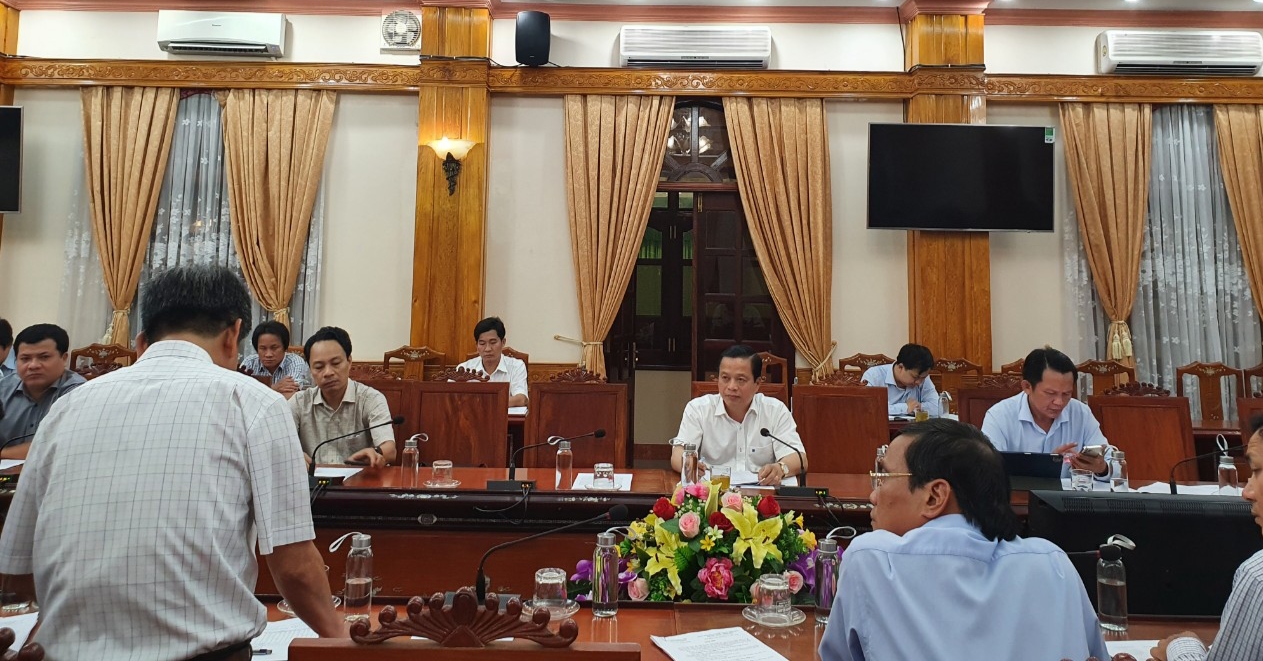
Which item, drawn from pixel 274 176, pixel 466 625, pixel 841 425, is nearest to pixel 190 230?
pixel 274 176

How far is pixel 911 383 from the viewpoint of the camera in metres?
4.87

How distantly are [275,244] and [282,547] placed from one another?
5.18 meters

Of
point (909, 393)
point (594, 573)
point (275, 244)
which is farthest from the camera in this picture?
point (275, 244)

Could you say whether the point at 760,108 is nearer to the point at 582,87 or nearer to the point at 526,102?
the point at 582,87

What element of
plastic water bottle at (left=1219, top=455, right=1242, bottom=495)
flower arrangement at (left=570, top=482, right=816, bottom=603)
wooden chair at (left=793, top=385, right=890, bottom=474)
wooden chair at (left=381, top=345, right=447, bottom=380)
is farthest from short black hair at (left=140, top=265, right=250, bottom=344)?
wooden chair at (left=381, top=345, right=447, bottom=380)

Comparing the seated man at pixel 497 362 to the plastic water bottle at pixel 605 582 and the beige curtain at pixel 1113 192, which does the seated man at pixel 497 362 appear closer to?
the plastic water bottle at pixel 605 582

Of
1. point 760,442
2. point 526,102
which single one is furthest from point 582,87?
point 760,442

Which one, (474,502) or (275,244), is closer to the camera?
(474,502)

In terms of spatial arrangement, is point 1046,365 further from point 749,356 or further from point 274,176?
point 274,176

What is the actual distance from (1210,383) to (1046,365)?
129 inches

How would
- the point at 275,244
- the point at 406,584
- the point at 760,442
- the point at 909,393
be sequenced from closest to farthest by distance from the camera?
1. the point at 406,584
2. the point at 760,442
3. the point at 909,393
4. the point at 275,244

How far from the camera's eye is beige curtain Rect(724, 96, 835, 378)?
235 inches

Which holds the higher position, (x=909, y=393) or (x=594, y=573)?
(x=909, y=393)

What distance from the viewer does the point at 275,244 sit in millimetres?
5949
